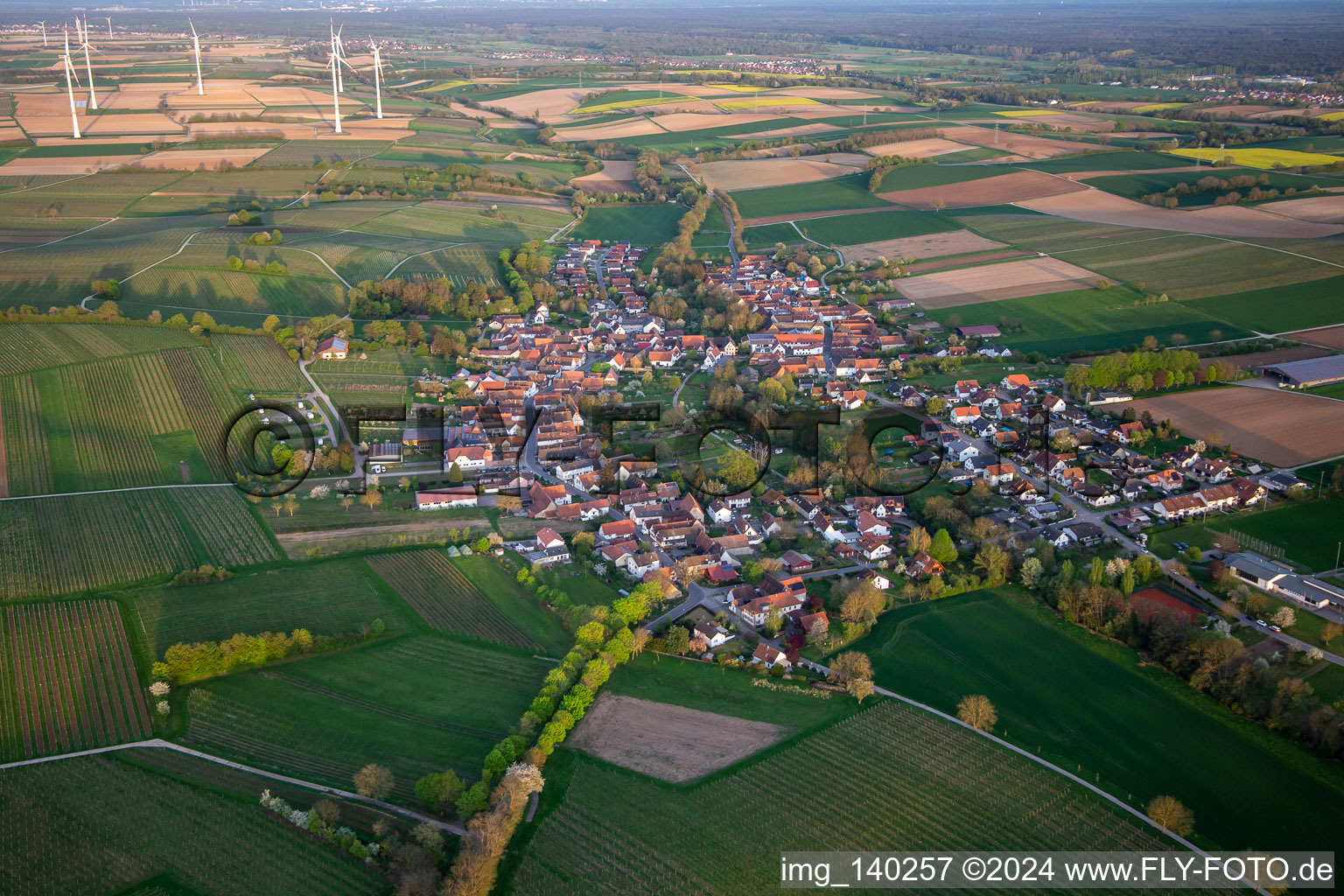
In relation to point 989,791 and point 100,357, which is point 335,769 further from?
point 100,357

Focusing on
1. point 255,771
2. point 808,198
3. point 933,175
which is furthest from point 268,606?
point 933,175


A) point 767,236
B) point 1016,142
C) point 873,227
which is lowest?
point 767,236

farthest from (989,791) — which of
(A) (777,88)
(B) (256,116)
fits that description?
(A) (777,88)

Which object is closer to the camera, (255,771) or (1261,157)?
(255,771)

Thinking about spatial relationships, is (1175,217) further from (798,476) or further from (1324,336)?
(798,476)

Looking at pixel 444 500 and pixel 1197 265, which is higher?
pixel 1197 265

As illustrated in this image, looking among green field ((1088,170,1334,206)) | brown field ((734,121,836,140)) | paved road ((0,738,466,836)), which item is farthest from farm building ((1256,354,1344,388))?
brown field ((734,121,836,140))

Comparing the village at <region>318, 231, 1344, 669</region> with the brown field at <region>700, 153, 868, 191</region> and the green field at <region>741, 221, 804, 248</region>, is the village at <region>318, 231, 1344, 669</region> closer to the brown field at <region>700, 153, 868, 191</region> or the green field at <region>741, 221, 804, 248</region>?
the green field at <region>741, 221, 804, 248</region>
